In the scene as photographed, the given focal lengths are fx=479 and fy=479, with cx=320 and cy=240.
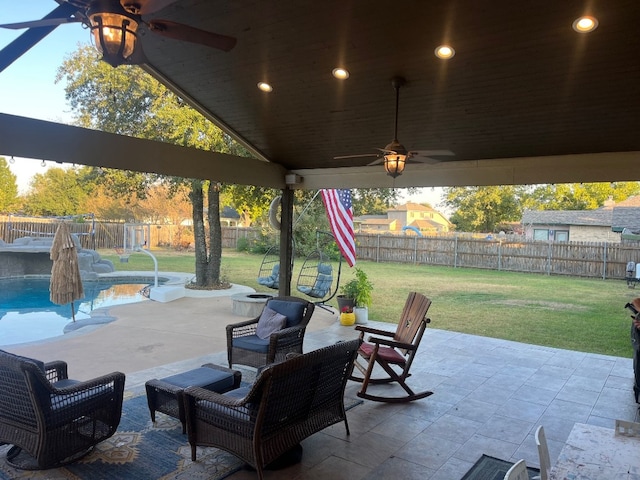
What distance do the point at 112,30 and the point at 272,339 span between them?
309 centimetres

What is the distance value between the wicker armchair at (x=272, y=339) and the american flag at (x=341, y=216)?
10.6ft

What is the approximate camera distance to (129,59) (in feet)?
8.09

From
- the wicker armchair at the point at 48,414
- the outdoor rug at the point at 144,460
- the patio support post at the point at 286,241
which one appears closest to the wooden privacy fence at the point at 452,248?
the patio support post at the point at 286,241

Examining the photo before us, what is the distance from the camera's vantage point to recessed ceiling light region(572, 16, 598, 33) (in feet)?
11.2

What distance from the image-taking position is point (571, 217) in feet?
63.0

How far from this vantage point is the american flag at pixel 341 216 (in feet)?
26.9

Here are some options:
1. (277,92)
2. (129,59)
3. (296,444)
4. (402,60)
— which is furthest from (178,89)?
(296,444)

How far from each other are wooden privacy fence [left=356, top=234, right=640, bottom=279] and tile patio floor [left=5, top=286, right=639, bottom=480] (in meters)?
9.15

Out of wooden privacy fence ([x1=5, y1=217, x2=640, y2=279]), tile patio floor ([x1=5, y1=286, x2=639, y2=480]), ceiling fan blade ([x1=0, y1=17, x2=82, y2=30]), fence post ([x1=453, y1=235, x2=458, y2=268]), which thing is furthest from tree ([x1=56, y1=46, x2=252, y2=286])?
fence post ([x1=453, y1=235, x2=458, y2=268])

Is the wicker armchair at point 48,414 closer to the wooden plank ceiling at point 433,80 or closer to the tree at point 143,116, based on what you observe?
the wooden plank ceiling at point 433,80

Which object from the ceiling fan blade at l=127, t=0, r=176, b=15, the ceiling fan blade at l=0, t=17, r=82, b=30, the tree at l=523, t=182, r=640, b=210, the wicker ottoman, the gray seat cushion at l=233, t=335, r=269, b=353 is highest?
the tree at l=523, t=182, r=640, b=210

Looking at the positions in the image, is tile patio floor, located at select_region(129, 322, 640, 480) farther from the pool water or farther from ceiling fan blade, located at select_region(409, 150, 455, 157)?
the pool water

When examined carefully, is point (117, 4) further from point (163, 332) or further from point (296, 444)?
point (163, 332)

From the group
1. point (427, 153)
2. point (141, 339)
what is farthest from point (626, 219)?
point (141, 339)
